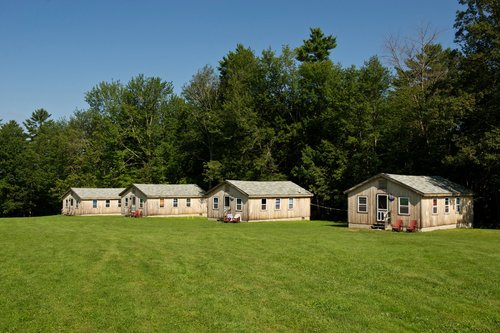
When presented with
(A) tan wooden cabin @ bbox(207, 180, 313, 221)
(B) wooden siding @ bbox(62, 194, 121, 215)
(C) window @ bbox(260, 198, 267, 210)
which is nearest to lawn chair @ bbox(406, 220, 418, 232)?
(A) tan wooden cabin @ bbox(207, 180, 313, 221)

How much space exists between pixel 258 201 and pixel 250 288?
3056 cm

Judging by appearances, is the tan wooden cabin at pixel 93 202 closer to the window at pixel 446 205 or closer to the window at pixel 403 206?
the window at pixel 403 206

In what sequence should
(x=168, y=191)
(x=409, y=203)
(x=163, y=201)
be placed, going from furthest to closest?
(x=168, y=191), (x=163, y=201), (x=409, y=203)

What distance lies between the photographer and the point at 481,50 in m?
39.1

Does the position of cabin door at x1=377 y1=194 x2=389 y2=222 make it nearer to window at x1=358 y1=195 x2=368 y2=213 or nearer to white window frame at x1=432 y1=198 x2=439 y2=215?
window at x1=358 y1=195 x2=368 y2=213

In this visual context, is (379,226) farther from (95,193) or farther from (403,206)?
(95,193)

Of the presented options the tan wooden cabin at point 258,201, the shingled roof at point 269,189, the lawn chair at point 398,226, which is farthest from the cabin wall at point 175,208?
the lawn chair at point 398,226

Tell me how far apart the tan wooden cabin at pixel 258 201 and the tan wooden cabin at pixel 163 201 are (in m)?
7.85

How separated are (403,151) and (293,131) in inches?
591

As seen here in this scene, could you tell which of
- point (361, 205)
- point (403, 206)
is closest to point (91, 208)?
point (361, 205)

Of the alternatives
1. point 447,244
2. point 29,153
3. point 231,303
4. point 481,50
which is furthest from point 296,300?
point 29,153

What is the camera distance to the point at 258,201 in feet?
145

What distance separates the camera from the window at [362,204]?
1407 inches

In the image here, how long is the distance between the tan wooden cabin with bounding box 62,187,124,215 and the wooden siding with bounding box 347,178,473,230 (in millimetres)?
35727
